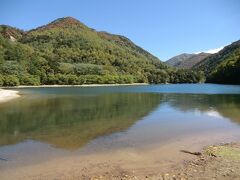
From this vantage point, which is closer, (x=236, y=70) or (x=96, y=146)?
(x=96, y=146)

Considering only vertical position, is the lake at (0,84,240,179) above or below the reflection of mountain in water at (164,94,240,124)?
below

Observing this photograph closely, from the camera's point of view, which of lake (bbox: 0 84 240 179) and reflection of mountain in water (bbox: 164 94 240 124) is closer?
lake (bbox: 0 84 240 179)

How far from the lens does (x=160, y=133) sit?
27062mm

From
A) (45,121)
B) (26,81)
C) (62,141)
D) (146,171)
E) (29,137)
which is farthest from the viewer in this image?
(26,81)

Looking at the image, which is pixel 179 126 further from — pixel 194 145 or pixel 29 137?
pixel 29 137

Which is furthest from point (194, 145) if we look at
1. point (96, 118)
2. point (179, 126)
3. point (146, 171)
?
point (96, 118)

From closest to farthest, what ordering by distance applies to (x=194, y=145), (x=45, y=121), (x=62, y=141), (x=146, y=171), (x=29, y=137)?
(x=146, y=171)
(x=194, y=145)
(x=62, y=141)
(x=29, y=137)
(x=45, y=121)

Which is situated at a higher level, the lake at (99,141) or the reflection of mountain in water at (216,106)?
the reflection of mountain in water at (216,106)

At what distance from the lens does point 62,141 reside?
78.8 ft

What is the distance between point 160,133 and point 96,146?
7.09 meters

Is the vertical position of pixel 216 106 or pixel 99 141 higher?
pixel 216 106

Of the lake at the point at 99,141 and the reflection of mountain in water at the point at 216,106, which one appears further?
the reflection of mountain in water at the point at 216,106

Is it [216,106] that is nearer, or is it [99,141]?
[99,141]

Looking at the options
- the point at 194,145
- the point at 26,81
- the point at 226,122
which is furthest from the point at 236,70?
the point at 194,145
